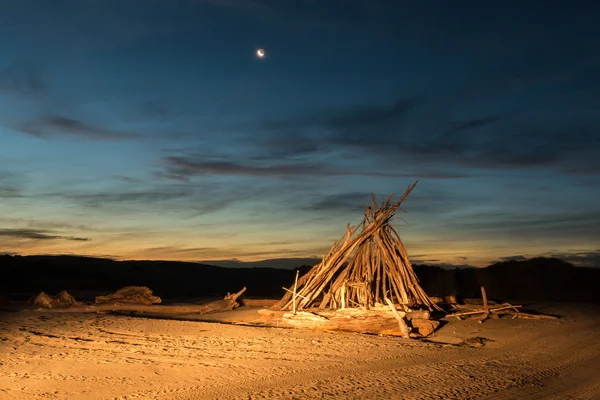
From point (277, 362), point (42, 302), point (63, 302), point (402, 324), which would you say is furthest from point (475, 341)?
point (42, 302)

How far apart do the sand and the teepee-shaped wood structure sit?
149 centimetres

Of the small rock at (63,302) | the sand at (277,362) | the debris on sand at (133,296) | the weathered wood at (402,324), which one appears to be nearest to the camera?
the sand at (277,362)

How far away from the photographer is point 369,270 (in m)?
13.1

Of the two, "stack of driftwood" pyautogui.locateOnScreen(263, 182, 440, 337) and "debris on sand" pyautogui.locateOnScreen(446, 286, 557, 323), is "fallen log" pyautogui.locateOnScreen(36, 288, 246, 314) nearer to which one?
"stack of driftwood" pyautogui.locateOnScreen(263, 182, 440, 337)

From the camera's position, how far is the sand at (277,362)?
21.7ft

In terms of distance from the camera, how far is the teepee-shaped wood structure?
13086 mm

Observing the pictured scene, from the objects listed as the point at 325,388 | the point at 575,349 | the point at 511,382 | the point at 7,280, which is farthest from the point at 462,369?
the point at 7,280

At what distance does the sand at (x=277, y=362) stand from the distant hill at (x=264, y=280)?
1263 cm

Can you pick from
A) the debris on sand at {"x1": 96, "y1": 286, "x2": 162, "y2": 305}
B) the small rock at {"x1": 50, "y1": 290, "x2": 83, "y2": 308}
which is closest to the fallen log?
the small rock at {"x1": 50, "y1": 290, "x2": 83, "y2": 308}

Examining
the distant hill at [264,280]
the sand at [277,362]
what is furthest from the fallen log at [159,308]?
the distant hill at [264,280]

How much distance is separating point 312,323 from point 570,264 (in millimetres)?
25637

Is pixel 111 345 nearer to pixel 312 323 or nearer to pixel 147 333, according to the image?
pixel 147 333

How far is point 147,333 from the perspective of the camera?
427 inches

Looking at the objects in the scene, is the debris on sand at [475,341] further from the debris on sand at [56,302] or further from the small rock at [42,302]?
the small rock at [42,302]
